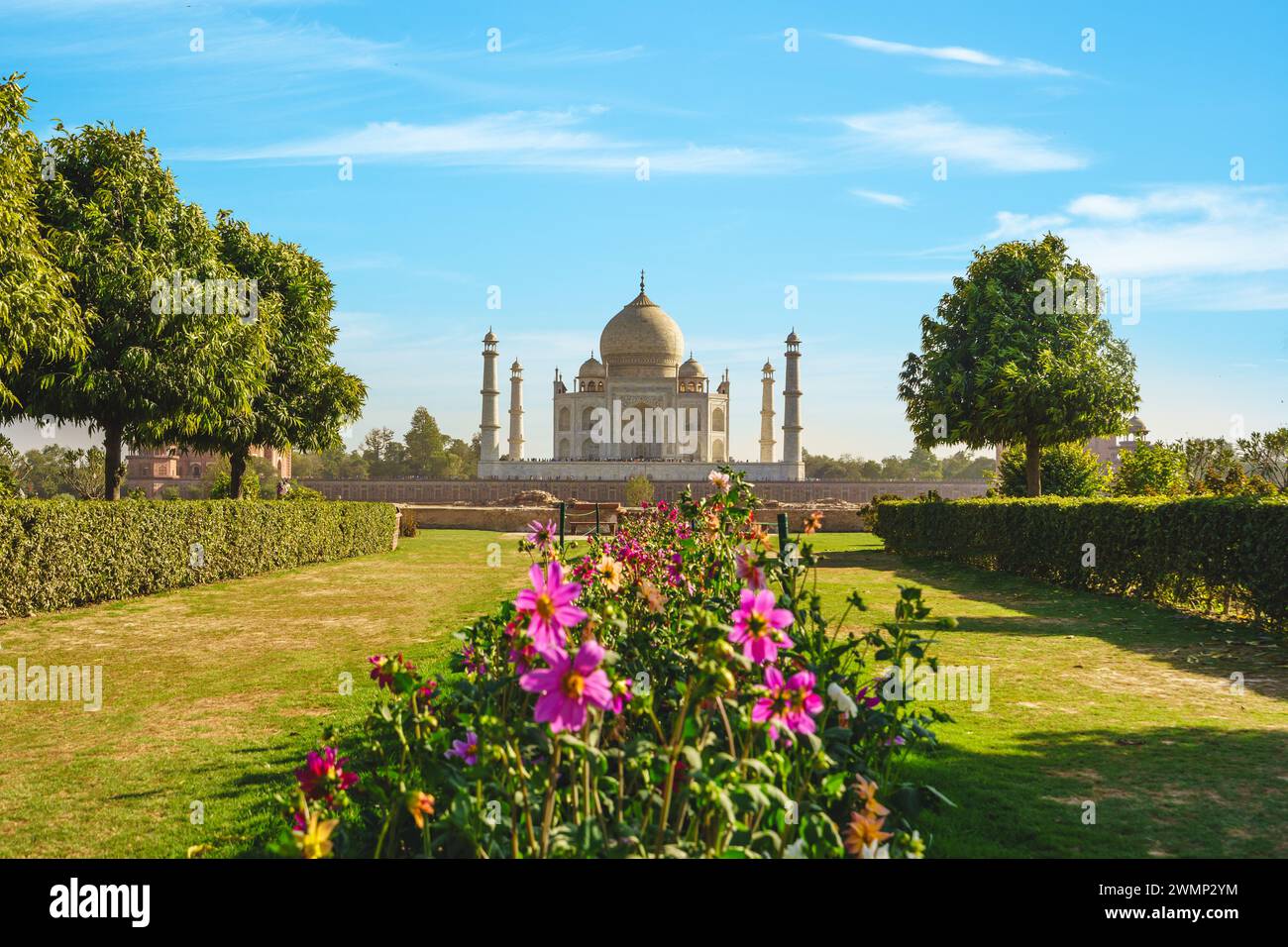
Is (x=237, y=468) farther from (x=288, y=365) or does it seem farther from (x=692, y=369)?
(x=692, y=369)

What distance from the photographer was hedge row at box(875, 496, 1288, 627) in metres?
10.2

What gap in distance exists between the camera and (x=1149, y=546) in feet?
41.1

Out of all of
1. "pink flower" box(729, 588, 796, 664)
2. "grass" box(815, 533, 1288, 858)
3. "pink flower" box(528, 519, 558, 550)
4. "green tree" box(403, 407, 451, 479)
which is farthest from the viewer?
"green tree" box(403, 407, 451, 479)

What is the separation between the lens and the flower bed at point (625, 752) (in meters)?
2.35

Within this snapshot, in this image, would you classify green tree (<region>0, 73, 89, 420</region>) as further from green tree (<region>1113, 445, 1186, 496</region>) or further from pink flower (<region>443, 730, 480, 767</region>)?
green tree (<region>1113, 445, 1186, 496</region>)

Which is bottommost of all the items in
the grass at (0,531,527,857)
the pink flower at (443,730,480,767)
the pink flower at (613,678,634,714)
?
the grass at (0,531,527,857)

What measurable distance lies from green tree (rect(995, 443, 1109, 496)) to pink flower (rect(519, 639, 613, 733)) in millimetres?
27099

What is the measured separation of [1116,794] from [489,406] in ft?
209

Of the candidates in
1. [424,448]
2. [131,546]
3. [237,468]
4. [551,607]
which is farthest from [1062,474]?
[424,448]

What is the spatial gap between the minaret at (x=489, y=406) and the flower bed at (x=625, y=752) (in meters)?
63.2

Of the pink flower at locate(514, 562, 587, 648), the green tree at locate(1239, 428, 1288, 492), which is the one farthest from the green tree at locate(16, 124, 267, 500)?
the green tree at locate(1239, 428, 1288, 492)

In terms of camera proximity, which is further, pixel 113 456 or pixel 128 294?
pixel 113 456
